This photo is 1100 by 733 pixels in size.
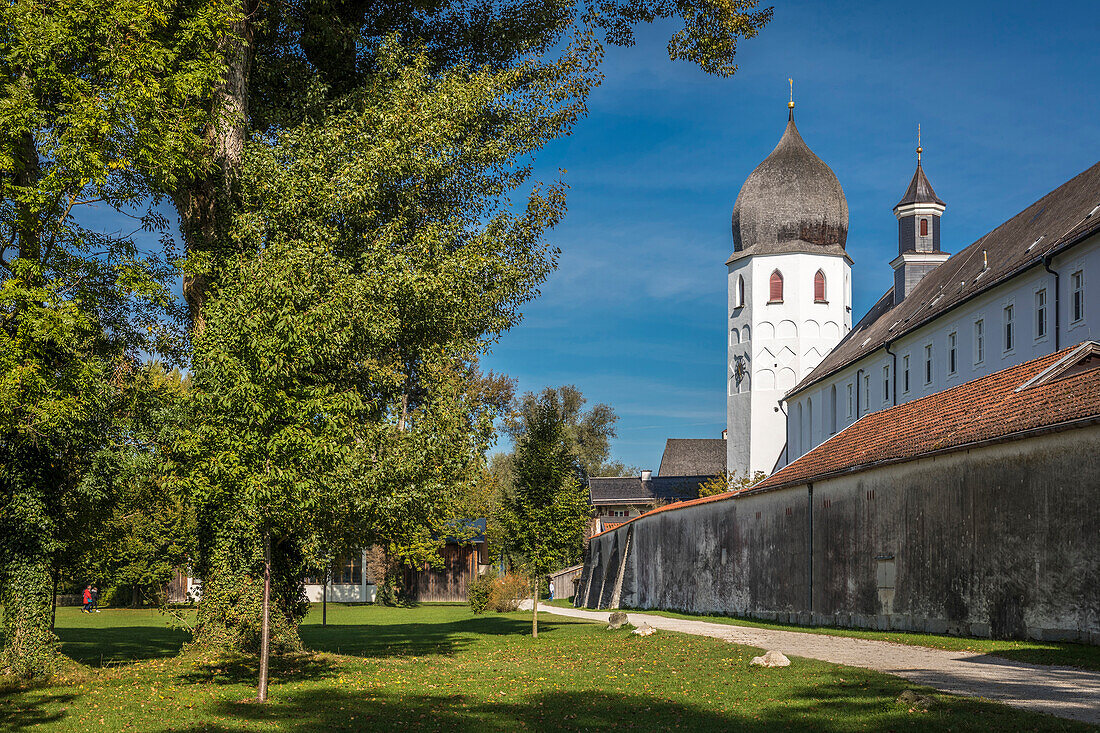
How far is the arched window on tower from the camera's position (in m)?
63.7

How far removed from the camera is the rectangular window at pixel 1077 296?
24.9m

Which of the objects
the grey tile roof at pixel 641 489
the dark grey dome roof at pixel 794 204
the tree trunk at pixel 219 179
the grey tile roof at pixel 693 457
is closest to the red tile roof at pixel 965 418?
the tree trunk at pixel 219 179

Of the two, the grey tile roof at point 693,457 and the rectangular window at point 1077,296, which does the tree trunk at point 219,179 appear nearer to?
the rectangular window at point 1077,296

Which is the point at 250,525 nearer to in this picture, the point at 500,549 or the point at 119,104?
the point at 119,104

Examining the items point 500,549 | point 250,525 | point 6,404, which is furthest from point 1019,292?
point 6,404

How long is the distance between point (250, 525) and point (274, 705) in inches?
84.7

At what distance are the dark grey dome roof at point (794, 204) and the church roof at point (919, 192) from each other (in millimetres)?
9620

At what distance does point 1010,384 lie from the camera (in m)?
19.8

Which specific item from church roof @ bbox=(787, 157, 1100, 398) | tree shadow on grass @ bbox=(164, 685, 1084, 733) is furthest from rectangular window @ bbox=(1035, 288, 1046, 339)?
tree shadow on grass @ bbox=(164, 685, 1084, 733)

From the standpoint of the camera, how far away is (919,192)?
53656mm

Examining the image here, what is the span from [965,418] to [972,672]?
29.0 ft

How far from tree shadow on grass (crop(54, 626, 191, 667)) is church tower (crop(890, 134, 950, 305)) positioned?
36.2m

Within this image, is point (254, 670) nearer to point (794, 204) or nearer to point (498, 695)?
point (498, 695)

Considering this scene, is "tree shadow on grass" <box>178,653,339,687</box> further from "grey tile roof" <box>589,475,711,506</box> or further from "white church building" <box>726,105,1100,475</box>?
"grey tile roof" <box>589,475,711,506</box>
